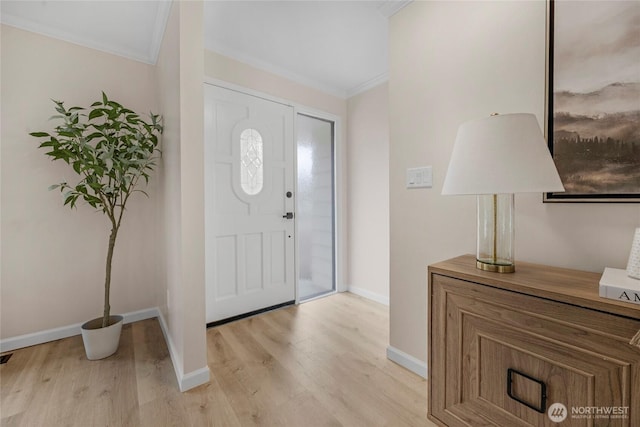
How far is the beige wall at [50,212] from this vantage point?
1.98 metres

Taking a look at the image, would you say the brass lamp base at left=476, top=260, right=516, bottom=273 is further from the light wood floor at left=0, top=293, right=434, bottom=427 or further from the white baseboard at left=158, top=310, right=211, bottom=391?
the white baseboard at left=158, top=310, right=211, bottom=391

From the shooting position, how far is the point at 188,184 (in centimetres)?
155

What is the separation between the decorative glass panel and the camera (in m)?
2.56

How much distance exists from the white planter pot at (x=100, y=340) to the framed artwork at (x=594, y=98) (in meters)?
2.69

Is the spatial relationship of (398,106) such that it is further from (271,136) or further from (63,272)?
(63,272)

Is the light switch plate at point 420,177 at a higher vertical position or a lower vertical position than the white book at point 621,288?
higher

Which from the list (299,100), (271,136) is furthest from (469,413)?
(299,100)

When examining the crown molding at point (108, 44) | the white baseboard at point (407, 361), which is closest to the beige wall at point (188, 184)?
the crown molding at point (108, 44)

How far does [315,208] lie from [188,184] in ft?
5.81

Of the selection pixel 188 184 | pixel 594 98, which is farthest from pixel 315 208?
pixel 594 98

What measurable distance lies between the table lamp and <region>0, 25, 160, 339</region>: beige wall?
8.34 feet

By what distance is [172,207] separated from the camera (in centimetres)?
175

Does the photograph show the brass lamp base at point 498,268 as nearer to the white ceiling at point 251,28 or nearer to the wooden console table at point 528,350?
the wooden console table at point 528,350

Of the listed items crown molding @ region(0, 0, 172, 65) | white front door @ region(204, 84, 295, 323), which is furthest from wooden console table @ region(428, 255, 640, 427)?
crown molding @ region(0, 0, 172, 65)
